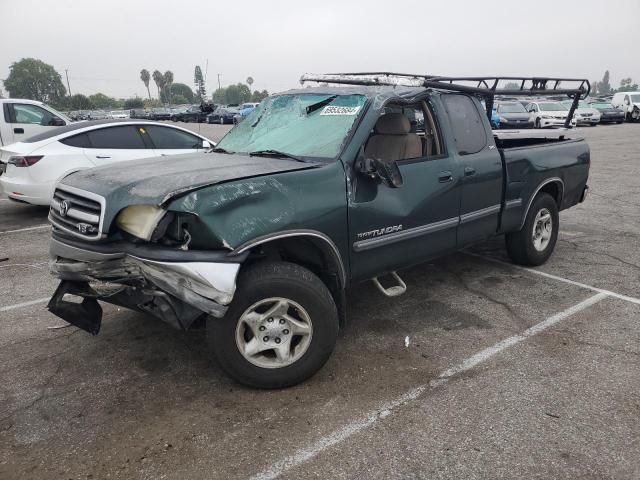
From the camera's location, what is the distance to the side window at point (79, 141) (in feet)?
24.0

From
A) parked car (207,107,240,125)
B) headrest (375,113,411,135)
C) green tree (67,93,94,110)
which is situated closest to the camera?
headrest (375,113,411,135)

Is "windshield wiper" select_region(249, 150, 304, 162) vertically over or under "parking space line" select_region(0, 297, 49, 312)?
over

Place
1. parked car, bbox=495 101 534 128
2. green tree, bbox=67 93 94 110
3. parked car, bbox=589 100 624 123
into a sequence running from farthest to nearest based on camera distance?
green tree, bbox=67 93 94 110 → parked car, bbox=589 100 624 123 → parked car, bbox=495 101 534 128

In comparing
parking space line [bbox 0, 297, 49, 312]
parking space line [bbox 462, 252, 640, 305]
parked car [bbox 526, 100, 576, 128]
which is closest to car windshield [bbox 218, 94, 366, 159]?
parking space line [bbox 0, 297, 49, 312]

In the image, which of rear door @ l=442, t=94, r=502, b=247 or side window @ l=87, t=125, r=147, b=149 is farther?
side window @ l=87, t=125, r=147, b=149

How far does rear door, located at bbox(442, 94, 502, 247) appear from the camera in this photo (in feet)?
13.8

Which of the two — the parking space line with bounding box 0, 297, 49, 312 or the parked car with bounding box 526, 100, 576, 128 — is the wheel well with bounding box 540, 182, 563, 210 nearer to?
the parking space line with bounding box 0, 297, 49, 312

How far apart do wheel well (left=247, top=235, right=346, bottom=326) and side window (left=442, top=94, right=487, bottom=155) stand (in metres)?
1.65

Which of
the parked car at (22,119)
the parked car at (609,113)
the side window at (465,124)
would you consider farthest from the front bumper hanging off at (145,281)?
the parked car at (609,113)

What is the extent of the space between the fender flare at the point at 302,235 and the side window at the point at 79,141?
5.66m

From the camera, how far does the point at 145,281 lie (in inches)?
114

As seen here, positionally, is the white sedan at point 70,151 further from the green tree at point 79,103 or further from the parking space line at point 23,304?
the green tree at point 79,103

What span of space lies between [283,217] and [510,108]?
21.9m

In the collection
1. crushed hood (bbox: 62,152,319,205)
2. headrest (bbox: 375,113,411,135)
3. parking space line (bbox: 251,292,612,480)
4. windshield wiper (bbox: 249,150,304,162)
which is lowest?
parking space line (bbox: 251,292,612,480)
